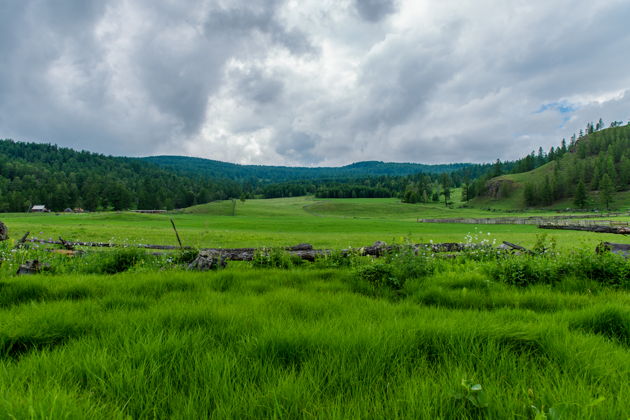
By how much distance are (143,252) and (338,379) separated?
9.83 meters

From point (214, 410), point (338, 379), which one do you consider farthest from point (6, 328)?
point (338, 379)

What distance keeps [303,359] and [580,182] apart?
551 feet

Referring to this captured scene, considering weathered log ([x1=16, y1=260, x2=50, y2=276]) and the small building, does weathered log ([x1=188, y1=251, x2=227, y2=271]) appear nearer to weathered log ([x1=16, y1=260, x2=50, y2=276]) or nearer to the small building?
weathered log ([x1=16, y1=260, x2=50, y2=276])

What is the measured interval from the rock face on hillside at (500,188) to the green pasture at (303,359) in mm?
186782

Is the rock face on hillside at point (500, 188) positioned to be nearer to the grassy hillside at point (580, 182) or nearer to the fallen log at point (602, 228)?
the grassy hillside at point (580, 182)

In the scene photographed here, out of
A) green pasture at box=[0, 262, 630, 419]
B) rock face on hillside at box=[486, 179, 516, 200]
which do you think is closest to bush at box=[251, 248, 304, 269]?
green pasture at box=[0, 262, 630, 419]

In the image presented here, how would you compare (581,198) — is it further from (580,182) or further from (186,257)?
(186,257)

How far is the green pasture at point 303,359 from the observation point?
6.97 feet

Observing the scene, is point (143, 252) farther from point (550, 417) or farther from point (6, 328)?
point (550, 417)

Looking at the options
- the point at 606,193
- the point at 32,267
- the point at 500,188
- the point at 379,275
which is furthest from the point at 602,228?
the point at 500,188

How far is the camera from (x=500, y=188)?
165 metres

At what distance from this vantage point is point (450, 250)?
581 inches

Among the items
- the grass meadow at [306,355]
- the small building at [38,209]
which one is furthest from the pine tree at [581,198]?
the small building at [38,209]

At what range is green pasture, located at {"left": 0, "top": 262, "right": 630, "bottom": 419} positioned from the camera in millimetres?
2123
